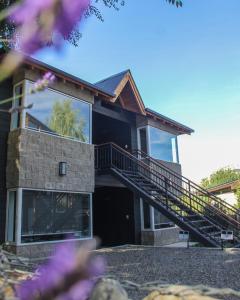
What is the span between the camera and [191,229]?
977cm

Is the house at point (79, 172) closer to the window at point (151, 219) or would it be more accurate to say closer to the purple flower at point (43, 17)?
the window at point (151, 219)

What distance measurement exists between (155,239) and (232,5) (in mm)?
8578

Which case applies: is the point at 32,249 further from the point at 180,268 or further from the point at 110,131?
the point at 110,131

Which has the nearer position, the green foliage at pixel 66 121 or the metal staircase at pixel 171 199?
the metal staircase at pixel 171 199

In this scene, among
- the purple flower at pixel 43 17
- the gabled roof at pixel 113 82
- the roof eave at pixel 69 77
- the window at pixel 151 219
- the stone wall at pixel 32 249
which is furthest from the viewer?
the window at pixel 151 219

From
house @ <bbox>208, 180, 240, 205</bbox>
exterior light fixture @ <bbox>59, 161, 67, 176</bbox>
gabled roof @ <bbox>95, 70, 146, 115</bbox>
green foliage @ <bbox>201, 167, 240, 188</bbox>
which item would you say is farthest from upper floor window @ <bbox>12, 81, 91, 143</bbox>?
green foliage @ <bbox>201, 167, 240, 188</bbox>

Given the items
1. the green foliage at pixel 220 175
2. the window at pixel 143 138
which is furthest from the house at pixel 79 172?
the green foliage at pixel 220 175

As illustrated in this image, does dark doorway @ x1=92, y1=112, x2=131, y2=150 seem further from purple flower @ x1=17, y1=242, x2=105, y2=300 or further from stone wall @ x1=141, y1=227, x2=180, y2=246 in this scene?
purple flower @ x1=17, y1=242, x2=105, y2=300

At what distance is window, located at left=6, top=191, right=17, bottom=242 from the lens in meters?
9.13

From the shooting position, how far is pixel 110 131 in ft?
51.3

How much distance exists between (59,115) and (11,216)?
346 centimetres

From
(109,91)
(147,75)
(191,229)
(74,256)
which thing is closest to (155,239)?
(191,229)

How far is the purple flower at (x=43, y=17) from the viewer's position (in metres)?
0.71

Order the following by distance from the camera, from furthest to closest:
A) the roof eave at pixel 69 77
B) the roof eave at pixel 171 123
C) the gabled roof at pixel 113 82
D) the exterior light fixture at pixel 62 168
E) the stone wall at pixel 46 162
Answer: the roof eave at pixel 171 123 < the gabled roof at pixel 113 82 < the exterior light fixture at pixel 62 168 < the roof eave at pixel 69 77 < the stone wall at pixel 46 162
